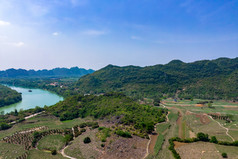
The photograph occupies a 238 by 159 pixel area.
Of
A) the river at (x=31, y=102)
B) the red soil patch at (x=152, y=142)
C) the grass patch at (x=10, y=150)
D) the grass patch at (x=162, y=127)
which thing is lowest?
the river at (x=31, y=102)

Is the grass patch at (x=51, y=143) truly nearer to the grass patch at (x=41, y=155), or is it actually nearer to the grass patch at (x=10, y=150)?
the grass patch at (x=41, y=155)

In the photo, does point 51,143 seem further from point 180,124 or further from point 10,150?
point 180,124

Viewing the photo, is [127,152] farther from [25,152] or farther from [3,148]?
[3,148]

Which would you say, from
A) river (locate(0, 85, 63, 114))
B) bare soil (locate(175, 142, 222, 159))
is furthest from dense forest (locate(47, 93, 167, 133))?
river (locate(0, 85, 63, 114))

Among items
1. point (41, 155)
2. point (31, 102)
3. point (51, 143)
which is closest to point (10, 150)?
point (51, 143)

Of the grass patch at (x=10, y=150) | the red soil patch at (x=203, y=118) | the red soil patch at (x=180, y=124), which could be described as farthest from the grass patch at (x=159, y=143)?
the grass patch at (x=10, y=150)
